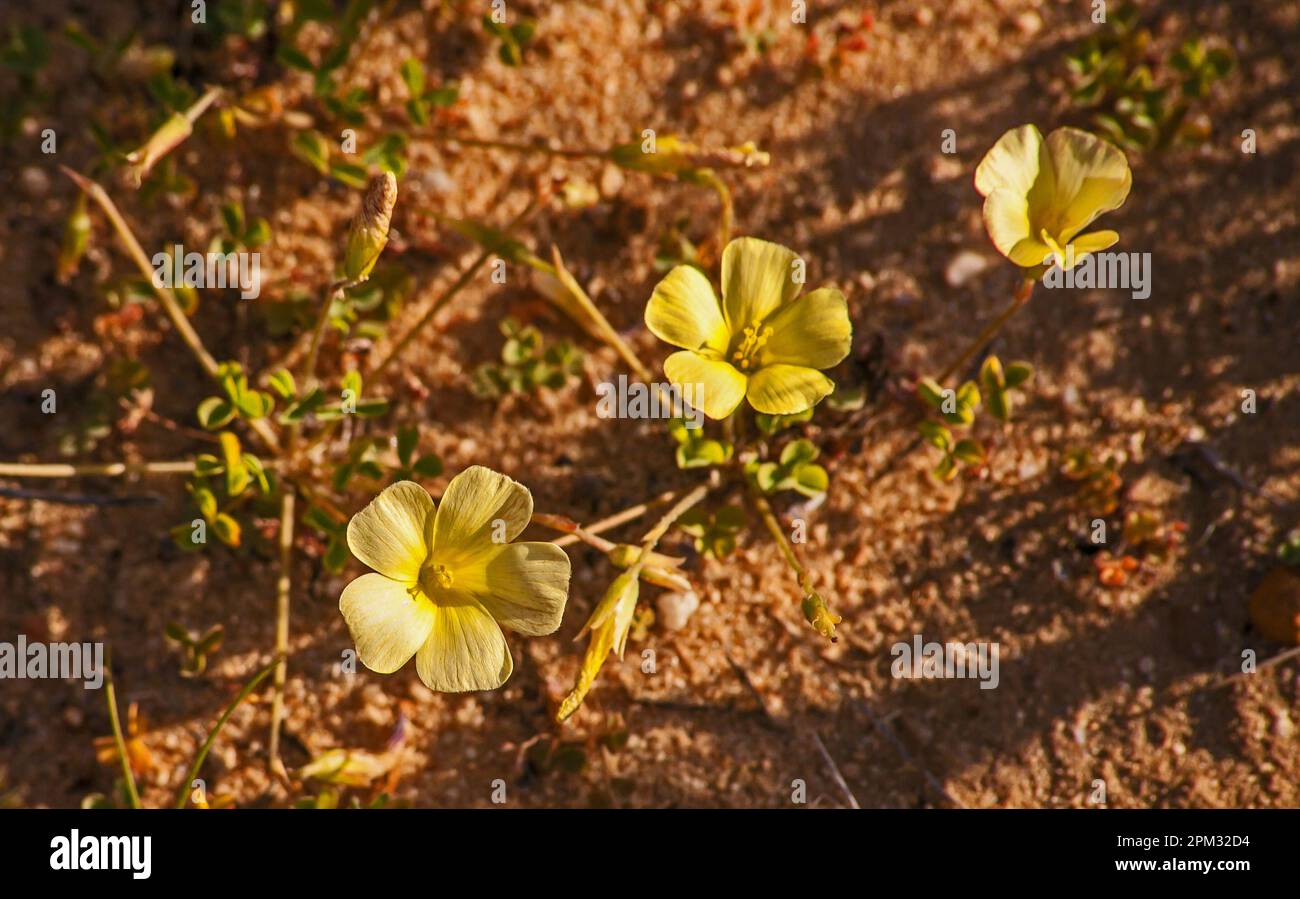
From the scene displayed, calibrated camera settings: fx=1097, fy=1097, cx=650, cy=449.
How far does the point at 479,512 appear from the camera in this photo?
103 inches

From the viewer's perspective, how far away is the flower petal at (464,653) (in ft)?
8.38

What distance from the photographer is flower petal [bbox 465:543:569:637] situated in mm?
2537

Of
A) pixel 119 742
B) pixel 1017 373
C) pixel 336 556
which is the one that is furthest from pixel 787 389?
pixel 119 742

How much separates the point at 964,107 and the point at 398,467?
2.18 metres

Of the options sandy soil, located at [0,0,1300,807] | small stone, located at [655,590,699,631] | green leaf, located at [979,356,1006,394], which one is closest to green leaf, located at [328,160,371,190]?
sandy soil, located at [0,0,1300,807]

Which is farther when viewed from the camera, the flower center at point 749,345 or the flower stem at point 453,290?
the flower stem at point 453,290

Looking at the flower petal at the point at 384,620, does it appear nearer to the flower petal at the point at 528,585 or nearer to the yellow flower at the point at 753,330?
the flower petal at the point at 528,585

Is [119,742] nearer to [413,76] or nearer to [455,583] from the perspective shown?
[455,583]

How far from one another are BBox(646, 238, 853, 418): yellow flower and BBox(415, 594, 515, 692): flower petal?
0.74 m

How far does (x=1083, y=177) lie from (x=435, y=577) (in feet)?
6.23

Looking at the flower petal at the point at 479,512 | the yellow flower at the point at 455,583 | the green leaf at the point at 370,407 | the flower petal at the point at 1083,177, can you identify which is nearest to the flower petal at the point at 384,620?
the yellow flower at the point at 455,583

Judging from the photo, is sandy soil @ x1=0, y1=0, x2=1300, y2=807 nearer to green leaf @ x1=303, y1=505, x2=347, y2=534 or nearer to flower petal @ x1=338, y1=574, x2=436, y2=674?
green leaf @ x1=303, y1=505, x2=347, y2=534

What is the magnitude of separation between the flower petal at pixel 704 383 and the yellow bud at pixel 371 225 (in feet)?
2.36

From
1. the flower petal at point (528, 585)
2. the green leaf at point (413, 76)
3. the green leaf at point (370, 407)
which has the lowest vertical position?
the flower petal at point (528, 585)
